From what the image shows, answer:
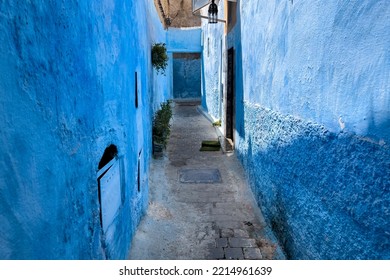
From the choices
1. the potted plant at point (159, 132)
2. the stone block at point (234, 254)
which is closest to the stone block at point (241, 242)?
the stone block at point (234, 254)

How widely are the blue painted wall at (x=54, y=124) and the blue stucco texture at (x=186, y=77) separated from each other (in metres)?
21.2

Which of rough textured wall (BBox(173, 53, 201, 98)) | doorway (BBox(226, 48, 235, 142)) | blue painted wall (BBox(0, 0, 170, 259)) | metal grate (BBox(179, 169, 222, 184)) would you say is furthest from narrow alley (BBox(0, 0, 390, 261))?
rough textured wall (BBox(173, 53, 201, 98))

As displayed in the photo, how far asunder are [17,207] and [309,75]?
8.71ft

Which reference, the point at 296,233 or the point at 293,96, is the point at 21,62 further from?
the point at 296,233

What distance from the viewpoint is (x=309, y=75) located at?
2.93 m

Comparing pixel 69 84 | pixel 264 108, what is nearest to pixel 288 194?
pixel 264 108

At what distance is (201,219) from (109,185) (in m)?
2.60

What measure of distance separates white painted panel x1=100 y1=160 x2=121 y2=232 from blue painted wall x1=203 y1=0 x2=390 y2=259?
6.12 ft

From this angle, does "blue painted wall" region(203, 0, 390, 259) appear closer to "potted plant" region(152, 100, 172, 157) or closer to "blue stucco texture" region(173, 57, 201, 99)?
"potted plant" region(152, 100, 172, 157)

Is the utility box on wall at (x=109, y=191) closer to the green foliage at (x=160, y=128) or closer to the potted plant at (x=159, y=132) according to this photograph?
the potted plant at (x=159, y=132)

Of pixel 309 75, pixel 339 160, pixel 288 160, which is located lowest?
pixel 288 160

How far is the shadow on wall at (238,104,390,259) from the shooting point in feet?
6.25
